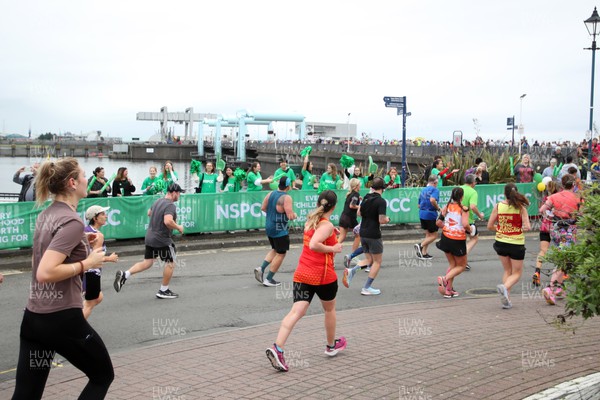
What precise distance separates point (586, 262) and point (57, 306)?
154 inches

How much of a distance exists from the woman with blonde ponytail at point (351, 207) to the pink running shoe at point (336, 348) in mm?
5549

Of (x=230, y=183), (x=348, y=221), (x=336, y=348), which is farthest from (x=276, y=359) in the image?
(x=230, y=183)

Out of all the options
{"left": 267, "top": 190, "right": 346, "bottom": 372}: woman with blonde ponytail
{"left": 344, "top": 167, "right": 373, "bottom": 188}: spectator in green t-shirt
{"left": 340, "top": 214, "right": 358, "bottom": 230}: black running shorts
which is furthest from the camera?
{"left": 344, "top": 167, "right": 373, "bottom": 188}: spectator in green t-shirt

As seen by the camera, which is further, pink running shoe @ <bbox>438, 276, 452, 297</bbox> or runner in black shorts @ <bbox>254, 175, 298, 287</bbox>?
runner in black shorts @ <bbox>254, 175, 298, 287</bbox>

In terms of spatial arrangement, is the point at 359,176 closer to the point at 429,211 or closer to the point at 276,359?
the point at 429,211

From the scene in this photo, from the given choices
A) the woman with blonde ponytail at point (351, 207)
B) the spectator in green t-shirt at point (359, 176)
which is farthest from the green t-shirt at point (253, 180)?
the woman with blonde ponytail at point (351, 207)

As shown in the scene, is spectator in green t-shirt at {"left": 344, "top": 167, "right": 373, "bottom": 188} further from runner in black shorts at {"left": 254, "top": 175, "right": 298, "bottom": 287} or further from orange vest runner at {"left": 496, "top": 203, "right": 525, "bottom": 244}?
orange vest runner at {"left": 496, "top": 203, "right": 525, "bottom": 244}

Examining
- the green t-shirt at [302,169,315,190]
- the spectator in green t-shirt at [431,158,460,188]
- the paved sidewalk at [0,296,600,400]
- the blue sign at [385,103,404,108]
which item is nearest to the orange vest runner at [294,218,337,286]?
the paved sidewalk at [0,296,600,400]

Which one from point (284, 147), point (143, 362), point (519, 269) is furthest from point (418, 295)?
point (284, 147)

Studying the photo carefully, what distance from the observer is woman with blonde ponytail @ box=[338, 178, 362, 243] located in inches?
492

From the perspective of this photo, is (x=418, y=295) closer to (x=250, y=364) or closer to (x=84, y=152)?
(x=250, y=364)

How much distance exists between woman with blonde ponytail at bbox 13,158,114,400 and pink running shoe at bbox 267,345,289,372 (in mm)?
2403

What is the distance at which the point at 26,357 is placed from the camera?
4008 mm

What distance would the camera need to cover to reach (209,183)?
Result: 54.1 ft
